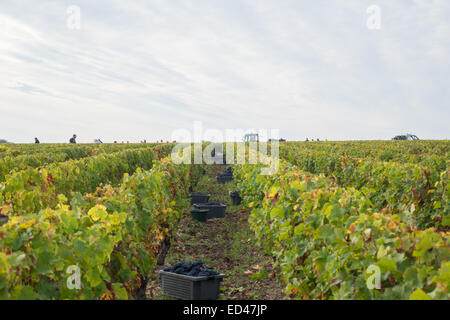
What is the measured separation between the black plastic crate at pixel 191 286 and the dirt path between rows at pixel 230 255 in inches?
9.3

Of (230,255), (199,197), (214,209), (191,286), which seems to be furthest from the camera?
(199,197)

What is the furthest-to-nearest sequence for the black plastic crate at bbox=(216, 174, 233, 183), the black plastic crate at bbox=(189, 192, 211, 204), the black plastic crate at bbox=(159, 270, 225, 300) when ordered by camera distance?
the black plastic crate at bbox=(216, 174, 233, 183), the black plastic crate at bbox=(189, 192, 211, 204), the black plastic crate at bbox=(159, 270, 225, 300)

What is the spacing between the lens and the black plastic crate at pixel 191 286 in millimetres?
5297

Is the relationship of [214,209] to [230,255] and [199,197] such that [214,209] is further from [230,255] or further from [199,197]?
[230,255]

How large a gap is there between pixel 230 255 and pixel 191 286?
244cm

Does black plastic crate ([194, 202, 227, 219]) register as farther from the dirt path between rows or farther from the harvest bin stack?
the harvest bin stack

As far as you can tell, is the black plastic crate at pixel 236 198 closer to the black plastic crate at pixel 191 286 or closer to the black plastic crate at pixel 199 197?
the black plastic crate at pixel 199 197

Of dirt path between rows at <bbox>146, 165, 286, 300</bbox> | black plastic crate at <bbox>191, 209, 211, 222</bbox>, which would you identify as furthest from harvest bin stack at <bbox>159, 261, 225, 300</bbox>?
black plastic crate at <bbox>191, 209, 211, 222</bbox>

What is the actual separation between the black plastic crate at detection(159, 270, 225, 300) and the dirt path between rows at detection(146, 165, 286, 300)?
24 centimetres

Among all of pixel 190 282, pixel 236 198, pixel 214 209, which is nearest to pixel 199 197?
pixel 236 198

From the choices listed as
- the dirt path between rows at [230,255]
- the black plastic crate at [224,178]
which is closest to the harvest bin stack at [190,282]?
the dirt path between rows at [230,255]

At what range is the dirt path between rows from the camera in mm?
5871

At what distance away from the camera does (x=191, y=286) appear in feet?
17.4
